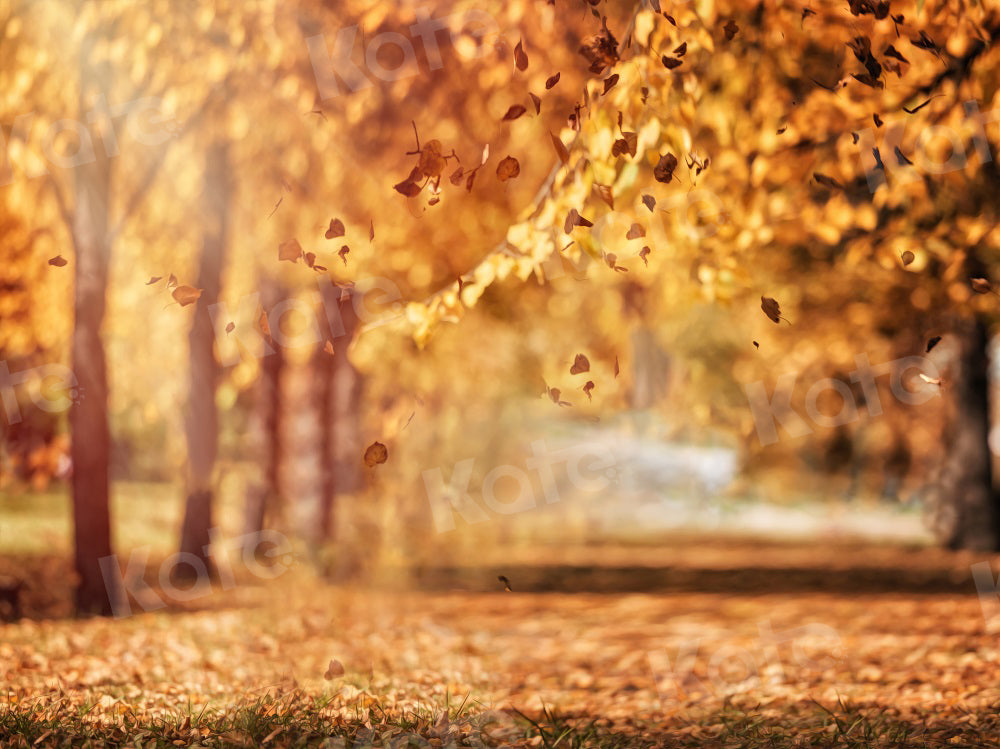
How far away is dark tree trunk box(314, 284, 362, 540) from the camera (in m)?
12.3

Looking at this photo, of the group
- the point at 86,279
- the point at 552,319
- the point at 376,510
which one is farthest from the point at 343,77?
the point at 552,319

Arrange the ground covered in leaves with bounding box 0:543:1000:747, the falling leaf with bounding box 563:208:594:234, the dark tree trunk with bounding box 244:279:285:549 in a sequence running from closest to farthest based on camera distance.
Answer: the falling leaf with bounding box 563:208:594:234
the ground covered in leaves with bounding box 0:543:1000:747
the dark tree trunk with bounding box 244:279:285:549

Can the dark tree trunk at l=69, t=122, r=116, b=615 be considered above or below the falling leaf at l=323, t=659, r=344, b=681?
above

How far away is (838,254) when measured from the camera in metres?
12.0

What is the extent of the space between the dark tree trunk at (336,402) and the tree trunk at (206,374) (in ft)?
4.16

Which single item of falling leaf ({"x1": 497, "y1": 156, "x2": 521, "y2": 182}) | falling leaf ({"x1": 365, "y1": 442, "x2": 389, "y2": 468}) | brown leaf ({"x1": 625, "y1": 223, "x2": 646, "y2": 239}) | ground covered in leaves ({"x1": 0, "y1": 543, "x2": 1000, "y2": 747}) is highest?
falling leaf ({"x1": 497, "y1": 156, "x2": 521, "y2": 182})

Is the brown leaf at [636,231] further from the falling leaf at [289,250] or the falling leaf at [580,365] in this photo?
the falling leaf at [289,250]

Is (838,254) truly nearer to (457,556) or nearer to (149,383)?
(457,556)

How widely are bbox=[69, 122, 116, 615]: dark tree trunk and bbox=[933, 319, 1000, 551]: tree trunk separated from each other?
11.0 meters

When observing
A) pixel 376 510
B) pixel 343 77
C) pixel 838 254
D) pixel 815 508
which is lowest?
pixel 815 508

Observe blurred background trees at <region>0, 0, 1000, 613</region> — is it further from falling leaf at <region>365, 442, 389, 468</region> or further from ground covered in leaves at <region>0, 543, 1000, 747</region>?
ground covered in leaves at <region>0, 543, 1000, 747</region>

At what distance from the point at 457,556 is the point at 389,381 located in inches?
152

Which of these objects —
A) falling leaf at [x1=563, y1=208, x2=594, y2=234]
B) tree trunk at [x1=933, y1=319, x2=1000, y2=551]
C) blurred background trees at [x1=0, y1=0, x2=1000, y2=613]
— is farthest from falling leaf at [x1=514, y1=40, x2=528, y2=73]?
tree trunk at [x1=933, y1=319, x2=1000, y2=551]

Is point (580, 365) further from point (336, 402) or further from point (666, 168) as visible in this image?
point (336, 402)
